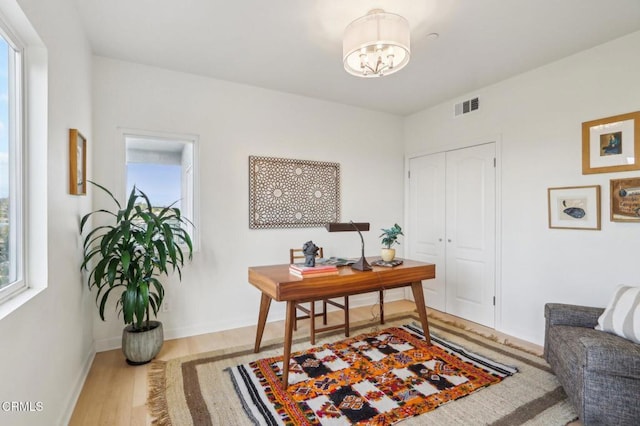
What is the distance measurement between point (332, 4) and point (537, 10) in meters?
1.39

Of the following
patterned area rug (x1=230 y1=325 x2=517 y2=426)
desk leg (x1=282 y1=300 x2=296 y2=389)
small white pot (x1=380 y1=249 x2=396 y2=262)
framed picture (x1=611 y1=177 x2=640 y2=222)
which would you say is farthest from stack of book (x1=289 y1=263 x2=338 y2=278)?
framed picture (x1=611 y1=177 x2=640 y2=222)

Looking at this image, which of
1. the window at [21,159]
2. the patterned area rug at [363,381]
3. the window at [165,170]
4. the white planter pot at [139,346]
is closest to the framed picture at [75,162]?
the window at [21,159]

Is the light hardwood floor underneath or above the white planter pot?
underneath

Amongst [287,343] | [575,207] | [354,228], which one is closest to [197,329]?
[287,343]

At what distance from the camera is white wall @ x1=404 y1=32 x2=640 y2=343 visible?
2.49 metres

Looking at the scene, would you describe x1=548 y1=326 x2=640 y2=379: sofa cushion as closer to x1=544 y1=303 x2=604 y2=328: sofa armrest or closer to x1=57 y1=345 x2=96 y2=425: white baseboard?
x1=544 y1=303 x2=604 y2=328: sofa armrest

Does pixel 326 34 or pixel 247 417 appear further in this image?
pixel 326 34

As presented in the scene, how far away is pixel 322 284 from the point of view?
2.29 m

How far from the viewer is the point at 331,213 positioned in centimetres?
392

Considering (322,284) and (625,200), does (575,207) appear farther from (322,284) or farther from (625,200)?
(322,284)

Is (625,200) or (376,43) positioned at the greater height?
(376,43)

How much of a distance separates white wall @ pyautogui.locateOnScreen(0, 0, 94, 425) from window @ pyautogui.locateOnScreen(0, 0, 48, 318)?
60 mm

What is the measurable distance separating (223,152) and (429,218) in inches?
105

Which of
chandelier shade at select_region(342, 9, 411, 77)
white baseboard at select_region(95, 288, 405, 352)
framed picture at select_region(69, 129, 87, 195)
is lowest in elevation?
white baseboard at select_region(95, 288, 405, 352)
